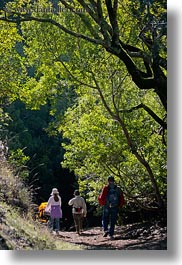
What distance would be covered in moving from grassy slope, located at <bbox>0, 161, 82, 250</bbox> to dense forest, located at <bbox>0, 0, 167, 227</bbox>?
1130mm

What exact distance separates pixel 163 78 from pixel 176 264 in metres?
1.87

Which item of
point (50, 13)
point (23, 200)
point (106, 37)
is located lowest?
point (23, 200)

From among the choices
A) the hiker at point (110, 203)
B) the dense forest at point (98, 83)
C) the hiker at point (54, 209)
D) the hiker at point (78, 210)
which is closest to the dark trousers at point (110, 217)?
the hiker at point (110, 203)

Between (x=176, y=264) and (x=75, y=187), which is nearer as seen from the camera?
(x=176, y=264)

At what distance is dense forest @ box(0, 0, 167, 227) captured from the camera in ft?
20.6

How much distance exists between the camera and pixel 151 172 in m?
7.39

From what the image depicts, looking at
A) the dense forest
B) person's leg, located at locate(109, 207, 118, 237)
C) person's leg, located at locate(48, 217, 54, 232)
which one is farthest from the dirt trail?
the dense forest

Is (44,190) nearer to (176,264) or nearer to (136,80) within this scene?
(136,80)

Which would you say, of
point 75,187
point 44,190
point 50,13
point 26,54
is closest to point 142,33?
point 50,13

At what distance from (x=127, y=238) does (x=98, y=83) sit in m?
2.19

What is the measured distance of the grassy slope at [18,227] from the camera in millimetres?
5590

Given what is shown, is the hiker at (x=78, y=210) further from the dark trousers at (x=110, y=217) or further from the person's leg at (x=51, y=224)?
the dark trousers at (x=110, y=217)

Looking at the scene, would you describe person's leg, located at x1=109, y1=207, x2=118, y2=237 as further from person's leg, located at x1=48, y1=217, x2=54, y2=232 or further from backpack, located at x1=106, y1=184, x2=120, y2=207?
person's leg, located at x1=48, y1=217, x2=54, y2=232

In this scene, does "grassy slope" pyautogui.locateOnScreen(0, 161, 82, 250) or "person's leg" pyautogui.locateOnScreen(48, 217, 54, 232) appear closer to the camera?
"grassy slope" pyautogui.locateOnScreen(0, 161, 82, 250)
